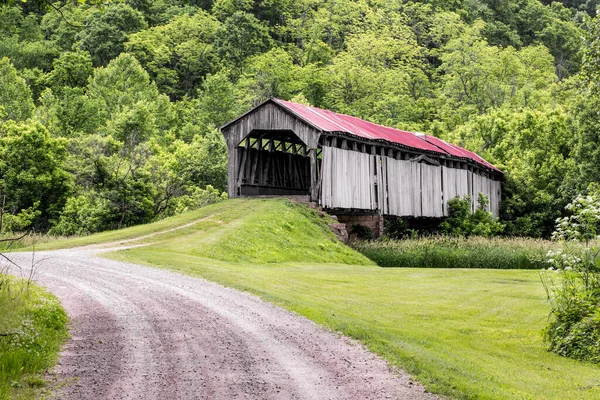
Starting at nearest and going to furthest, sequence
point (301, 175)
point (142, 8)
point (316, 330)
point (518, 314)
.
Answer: point (316, 330) → point (518, 314) → point (301, 175) → point (142, 8)

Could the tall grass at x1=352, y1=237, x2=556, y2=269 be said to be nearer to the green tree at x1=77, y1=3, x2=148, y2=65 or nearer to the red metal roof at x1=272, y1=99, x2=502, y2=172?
the red metal roof at x1=272, y1=99, x2=502, y2=172

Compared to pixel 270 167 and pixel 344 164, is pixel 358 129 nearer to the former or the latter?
pixel 344 164

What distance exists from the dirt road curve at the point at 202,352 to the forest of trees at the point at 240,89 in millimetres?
9780

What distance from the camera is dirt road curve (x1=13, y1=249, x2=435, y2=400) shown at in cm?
927

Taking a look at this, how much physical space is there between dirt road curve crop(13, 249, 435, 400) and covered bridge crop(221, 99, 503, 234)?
66.0 feet

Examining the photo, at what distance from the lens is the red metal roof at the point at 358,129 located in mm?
35656

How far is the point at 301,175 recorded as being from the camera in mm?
45219

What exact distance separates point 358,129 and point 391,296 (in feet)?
68.7

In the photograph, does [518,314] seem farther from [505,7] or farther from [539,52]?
[505,7]

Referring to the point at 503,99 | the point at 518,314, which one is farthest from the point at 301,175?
the point at 503,99

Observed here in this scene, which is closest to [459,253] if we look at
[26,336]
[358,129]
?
[358,129]

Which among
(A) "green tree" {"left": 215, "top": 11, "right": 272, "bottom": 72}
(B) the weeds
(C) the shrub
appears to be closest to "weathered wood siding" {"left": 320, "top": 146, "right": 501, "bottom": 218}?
(C) the shrub

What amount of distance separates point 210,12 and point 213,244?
3322 inches

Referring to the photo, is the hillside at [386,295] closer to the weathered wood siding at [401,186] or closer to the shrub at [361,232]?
the shrub at [361,232]
